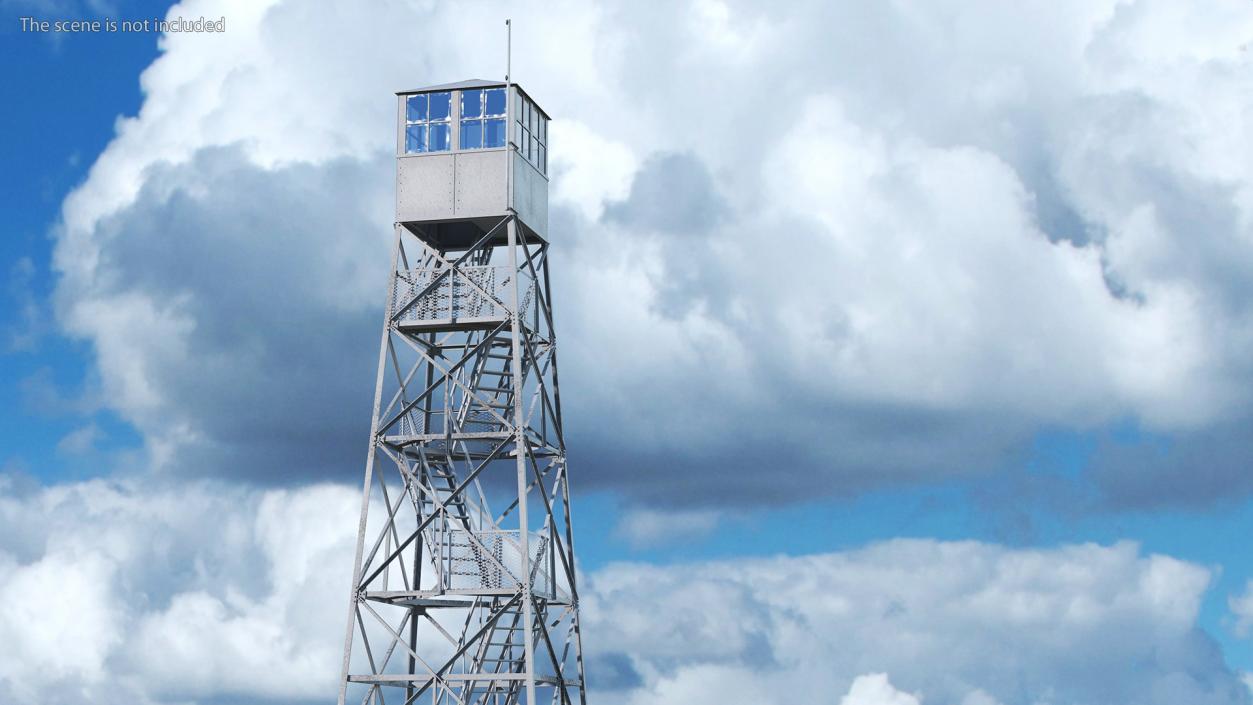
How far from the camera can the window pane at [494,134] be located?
7338 cm

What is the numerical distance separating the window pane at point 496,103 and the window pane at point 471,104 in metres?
0.34

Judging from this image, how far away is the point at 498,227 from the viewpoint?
72.9 metres

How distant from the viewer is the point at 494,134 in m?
73.5

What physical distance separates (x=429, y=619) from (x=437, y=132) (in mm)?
17981

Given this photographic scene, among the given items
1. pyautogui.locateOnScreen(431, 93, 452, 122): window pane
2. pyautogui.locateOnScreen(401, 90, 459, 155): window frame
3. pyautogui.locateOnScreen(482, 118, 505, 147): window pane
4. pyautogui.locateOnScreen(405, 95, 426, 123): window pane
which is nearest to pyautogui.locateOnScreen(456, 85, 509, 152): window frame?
pyautogui.locateOnScreen(482, 118, 505, 147): window pane

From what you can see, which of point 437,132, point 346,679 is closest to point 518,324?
point 437,132

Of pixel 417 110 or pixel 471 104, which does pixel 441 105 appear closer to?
pixel 417 110

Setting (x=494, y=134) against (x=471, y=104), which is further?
(x=471, y=104)

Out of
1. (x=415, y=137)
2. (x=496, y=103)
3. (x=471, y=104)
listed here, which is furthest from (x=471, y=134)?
(x=415, y=137)

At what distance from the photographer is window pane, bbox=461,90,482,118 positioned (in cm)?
7412

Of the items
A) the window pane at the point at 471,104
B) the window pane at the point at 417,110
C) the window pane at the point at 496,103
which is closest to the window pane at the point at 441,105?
the window pane at the point at 417,110

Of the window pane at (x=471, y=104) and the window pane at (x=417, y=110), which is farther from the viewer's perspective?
the window pane at (x=417, y=110)

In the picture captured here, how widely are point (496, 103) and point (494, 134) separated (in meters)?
1.34

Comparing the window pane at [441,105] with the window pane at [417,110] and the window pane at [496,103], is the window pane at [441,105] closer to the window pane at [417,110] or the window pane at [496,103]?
the window pane at [417,110]
